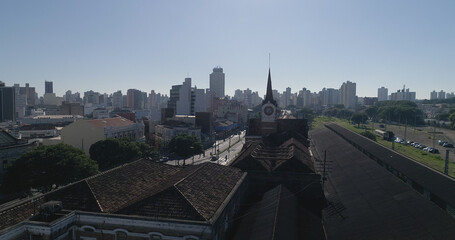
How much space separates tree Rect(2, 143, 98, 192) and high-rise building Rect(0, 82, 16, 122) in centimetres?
11084

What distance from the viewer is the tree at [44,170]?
30.7 meters

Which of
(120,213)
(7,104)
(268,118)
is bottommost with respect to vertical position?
(120,213)

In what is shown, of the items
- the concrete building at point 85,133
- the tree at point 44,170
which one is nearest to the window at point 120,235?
the tree at point 44,170

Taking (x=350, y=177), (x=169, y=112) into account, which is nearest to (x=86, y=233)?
(x=350, y=177)

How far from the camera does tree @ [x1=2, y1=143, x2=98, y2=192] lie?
3072cm

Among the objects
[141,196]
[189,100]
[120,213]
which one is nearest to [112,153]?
[141,196]

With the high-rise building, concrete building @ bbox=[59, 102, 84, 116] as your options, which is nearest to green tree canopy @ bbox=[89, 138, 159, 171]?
concrete building @ bbox=[59, 102, 84, 116]

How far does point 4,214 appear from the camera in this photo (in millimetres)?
16812

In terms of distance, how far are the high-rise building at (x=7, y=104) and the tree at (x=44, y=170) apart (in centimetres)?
11084

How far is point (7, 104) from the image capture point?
123 meters

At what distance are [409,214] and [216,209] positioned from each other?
11397mm

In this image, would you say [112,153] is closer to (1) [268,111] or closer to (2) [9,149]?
(2) [9,149]

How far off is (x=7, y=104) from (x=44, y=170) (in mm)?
116045

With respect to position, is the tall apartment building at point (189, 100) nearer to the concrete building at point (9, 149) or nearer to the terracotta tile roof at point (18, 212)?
the concrete building at point (9, 149)
